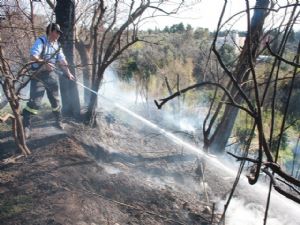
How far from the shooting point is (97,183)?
4.48 meters

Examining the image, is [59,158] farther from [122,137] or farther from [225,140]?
[225,140]

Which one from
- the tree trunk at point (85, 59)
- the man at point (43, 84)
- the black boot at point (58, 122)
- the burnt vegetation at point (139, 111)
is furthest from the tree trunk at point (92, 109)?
the tree trunk at point (85, 59)

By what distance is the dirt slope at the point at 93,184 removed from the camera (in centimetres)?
370

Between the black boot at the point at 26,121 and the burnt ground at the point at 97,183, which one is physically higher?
the black boot at the point at 26,121

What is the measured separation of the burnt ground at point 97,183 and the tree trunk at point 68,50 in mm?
431

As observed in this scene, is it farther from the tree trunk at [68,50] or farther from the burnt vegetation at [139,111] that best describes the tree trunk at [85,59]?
the tree trunk at [68,50]

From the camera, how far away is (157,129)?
29.0 ft

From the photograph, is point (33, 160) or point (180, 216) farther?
point (33, 160)

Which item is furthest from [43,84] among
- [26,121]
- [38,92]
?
[26,121]

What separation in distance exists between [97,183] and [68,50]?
293 centimetres

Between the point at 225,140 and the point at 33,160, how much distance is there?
4.93 metres

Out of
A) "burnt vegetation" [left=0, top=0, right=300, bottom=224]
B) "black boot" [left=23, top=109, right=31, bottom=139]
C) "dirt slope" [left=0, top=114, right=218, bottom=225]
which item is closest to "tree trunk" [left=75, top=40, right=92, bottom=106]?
"burnt vegetation" [left=0, top=0, right=300, bottom=224]

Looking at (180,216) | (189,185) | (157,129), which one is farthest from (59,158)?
(157,129)

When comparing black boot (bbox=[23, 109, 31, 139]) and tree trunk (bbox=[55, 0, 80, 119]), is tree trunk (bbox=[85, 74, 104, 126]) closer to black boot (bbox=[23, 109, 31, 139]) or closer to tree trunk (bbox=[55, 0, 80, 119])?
tree trunk (bbox=[55, 0, 80, 119])
